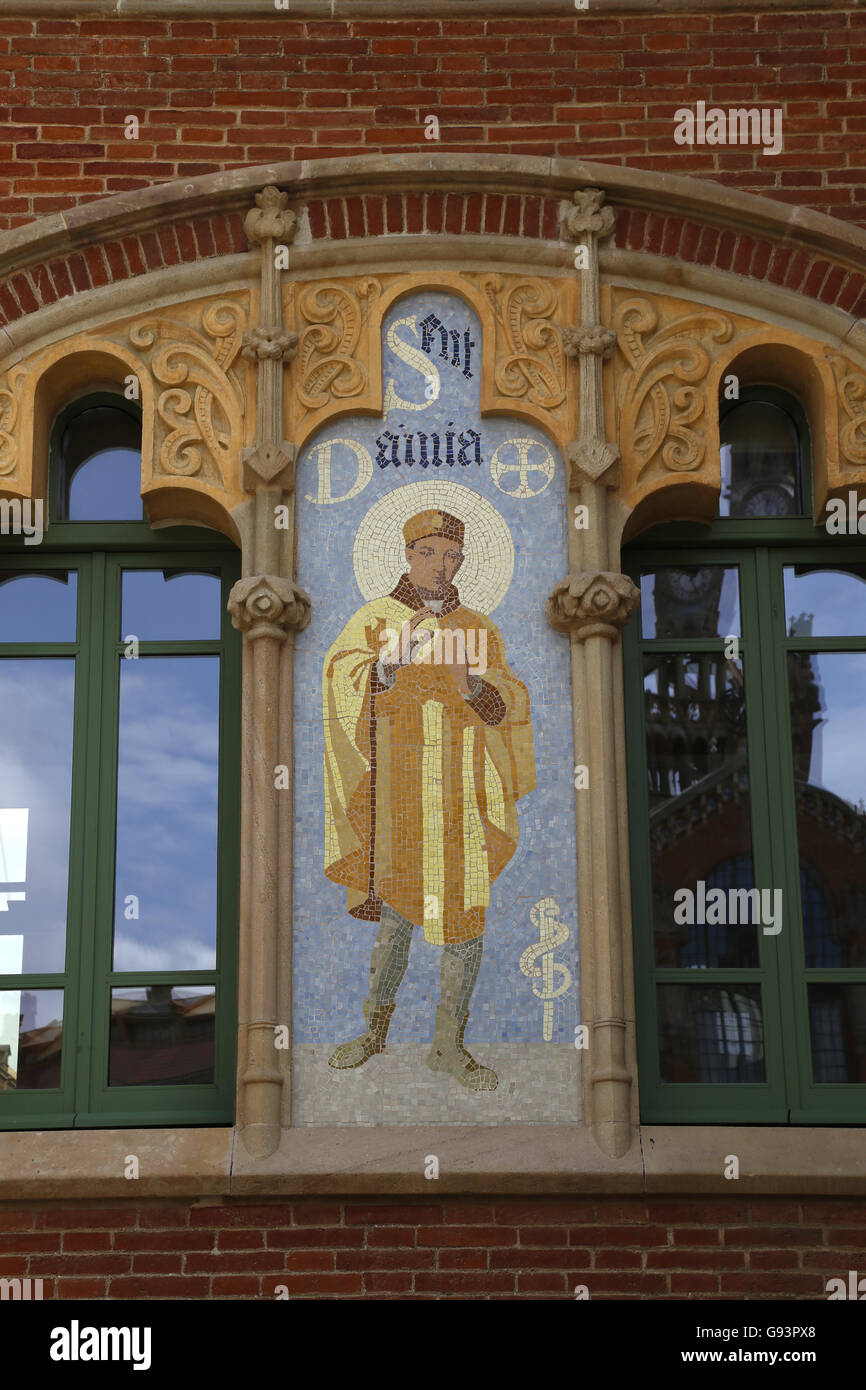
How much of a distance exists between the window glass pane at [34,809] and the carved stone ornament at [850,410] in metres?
3.35

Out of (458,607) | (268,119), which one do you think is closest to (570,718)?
(458,607)

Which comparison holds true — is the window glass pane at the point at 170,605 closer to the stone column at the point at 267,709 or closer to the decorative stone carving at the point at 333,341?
the stone column at the point at 267,709

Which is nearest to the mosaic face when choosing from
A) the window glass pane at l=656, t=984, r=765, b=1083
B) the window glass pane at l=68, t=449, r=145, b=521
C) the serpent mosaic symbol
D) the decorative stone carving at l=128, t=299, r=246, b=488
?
→ the serpent mosaic symbol

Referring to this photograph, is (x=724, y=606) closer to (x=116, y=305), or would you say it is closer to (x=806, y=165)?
(x=806, y=165)

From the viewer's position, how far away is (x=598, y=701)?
8781 millimetres

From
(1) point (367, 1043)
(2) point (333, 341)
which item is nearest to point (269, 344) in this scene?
(2) point (333, 341)

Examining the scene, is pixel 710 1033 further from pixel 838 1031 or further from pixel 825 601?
pixel 825 601

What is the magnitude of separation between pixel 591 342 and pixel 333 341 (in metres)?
1.09

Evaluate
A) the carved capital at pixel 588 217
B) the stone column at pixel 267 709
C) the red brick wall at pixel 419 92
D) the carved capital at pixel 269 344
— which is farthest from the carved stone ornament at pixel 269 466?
the carved capital at pixel 588 217

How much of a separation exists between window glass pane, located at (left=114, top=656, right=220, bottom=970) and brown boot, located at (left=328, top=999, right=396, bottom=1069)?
0.71m

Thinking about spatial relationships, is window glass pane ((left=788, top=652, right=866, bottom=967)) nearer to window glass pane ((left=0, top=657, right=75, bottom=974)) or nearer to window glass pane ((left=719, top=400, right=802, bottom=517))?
window glass pane ((left=719, top=400, right=802, bottom=517))
